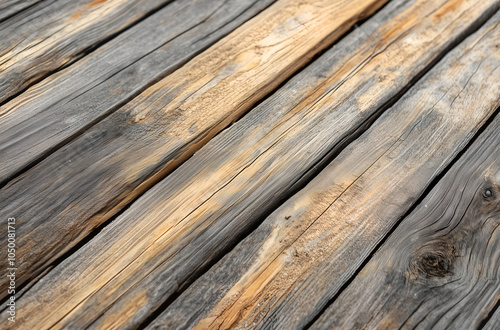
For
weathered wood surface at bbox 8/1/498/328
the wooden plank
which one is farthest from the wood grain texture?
the wooden plank

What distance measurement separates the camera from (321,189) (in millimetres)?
1377

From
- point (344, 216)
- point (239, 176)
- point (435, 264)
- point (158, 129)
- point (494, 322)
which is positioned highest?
point (158, 129)

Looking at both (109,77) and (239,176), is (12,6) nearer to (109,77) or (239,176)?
(109,77)

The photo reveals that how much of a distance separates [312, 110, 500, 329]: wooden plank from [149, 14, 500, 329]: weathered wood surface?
0.01 metres

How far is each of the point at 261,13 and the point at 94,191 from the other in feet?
3.22

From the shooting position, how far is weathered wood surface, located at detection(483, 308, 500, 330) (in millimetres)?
1163

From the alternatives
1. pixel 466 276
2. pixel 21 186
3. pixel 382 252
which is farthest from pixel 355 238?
pixel 21 186

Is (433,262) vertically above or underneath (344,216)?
underneath

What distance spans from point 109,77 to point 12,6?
0.57 m

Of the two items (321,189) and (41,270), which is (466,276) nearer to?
(321,189)

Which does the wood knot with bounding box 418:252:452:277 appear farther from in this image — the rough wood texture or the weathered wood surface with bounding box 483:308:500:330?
the rough wood texture

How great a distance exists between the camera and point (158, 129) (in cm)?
149

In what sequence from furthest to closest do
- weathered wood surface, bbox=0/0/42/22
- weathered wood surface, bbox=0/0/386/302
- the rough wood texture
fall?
weathered wood surface, bbox=0/0/42/22 < the rough wood texture < weathered wood surface, bbox=0/0/386/302

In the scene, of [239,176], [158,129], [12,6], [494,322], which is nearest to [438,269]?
[494,322]
